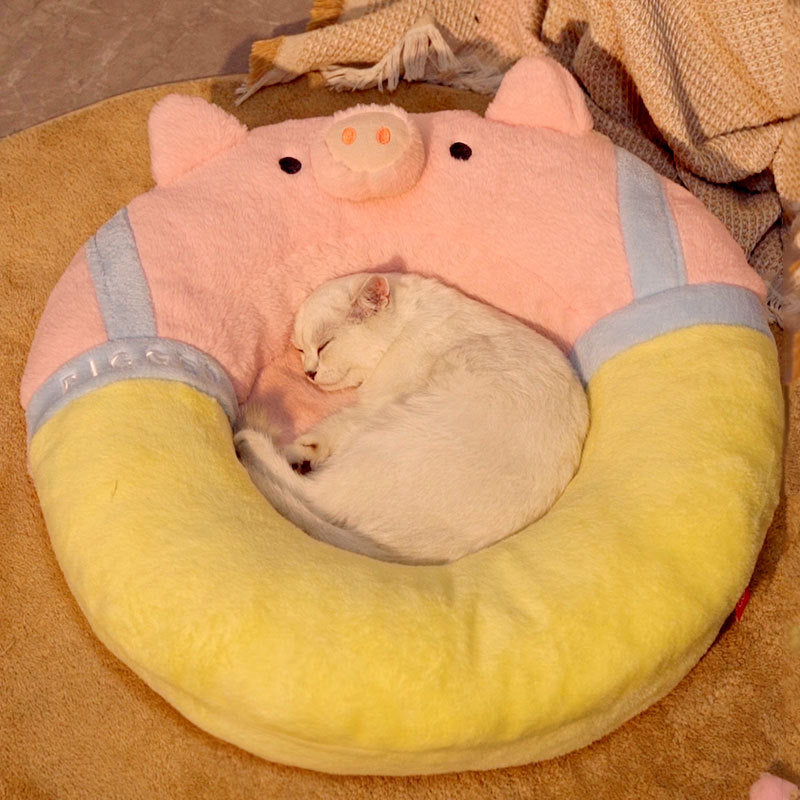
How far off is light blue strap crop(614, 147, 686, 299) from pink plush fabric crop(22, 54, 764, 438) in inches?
0.8

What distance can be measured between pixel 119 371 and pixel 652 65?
5.20ft

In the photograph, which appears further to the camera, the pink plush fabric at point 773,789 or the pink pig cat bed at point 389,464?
the pink plush fabric at point 773,789

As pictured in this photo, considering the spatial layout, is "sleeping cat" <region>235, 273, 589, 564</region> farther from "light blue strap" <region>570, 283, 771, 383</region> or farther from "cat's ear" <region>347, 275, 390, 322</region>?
"light blue strap" <region>570, 283, 771, 383</region>

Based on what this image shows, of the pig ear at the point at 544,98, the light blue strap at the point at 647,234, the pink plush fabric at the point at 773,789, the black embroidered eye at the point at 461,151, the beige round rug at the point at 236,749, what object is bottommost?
the pink plush fabric at the point at 773,789

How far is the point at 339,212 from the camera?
2262 millimetres

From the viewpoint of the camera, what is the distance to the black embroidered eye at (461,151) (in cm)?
226

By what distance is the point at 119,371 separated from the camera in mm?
1861

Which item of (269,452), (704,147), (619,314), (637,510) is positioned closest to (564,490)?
(637,510)

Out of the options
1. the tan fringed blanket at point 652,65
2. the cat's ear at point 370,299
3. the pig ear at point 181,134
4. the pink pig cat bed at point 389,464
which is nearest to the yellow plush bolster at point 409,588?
the pink pig cat bed at point 389,464

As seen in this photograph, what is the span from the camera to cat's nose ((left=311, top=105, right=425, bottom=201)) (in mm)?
2143

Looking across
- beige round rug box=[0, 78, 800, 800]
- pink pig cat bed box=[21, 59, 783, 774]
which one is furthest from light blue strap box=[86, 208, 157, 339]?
beige round rug box=[0, 78, 800, 800]

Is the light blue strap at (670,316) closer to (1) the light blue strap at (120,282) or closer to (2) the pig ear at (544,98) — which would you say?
(2) the pig ear at (544,98)

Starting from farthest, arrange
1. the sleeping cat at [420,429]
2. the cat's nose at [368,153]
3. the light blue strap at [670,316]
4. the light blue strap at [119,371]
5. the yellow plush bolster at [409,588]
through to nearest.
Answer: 1. the cat's nose at [368,153]
2. the light blue strap at [670,316]
3. the light blue strap at [119,371]
4. the sleeping cat at [420,429]
5. the yellow plush bolster at [409,588]

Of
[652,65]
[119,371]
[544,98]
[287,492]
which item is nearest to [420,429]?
[287,492]
